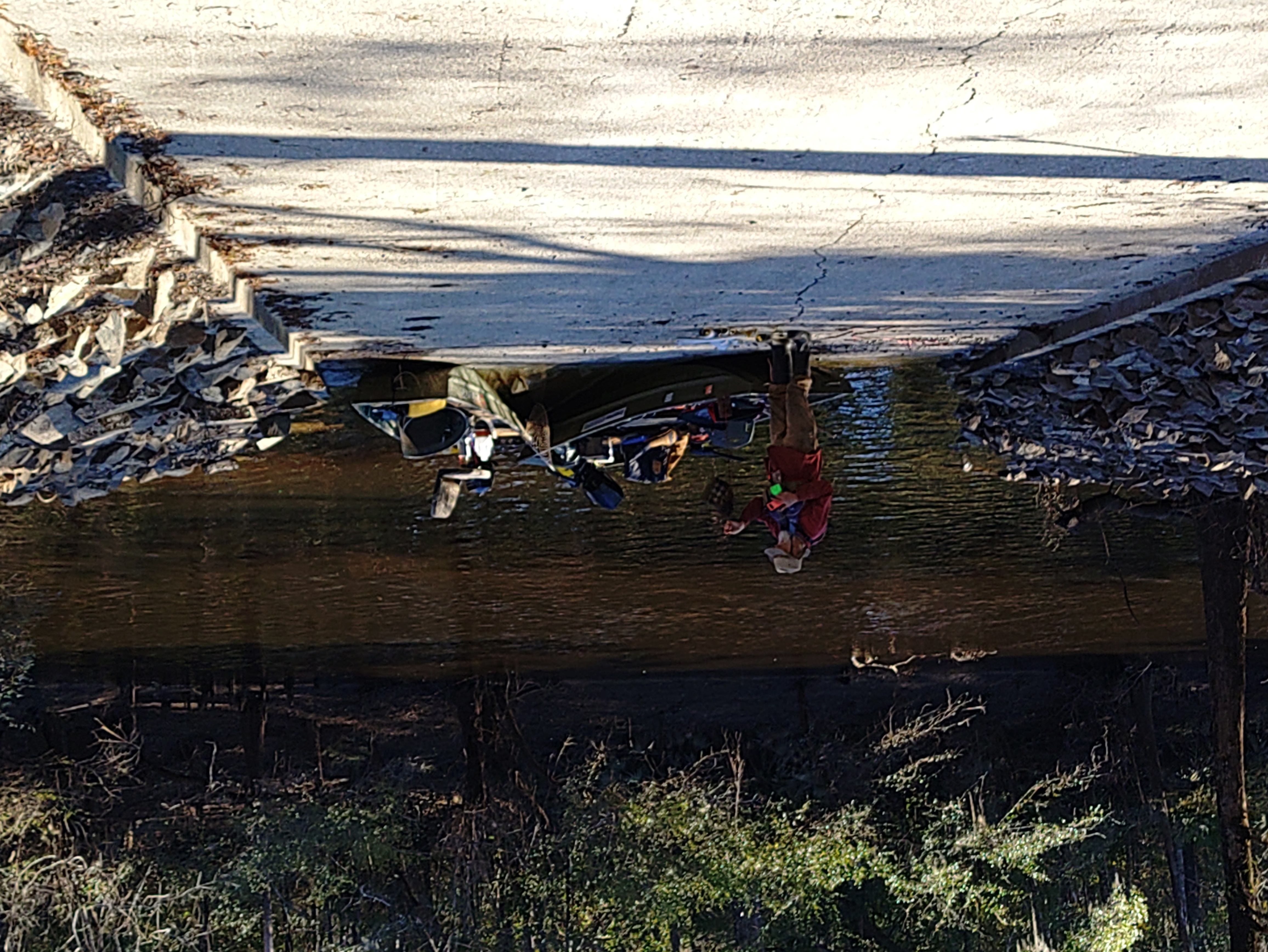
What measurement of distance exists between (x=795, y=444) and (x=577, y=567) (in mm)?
2507

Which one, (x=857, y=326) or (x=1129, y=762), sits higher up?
(x=857, y=326)

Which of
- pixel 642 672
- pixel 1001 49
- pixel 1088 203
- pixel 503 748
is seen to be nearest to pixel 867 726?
pixel 642 672

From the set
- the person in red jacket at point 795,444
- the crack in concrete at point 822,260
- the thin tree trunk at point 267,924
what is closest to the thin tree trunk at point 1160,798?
the person in red jacket at point 795,444

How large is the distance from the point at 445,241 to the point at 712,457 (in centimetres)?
344

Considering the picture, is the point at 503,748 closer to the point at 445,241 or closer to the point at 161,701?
the point at 161,701

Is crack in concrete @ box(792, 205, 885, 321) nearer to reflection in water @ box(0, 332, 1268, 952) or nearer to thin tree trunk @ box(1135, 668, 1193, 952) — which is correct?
reflection in water @ box(0, 332, 1268, 952)

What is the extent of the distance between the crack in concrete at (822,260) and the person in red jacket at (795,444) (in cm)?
45

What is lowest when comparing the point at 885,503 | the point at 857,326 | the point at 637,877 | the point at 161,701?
the point at 637,877

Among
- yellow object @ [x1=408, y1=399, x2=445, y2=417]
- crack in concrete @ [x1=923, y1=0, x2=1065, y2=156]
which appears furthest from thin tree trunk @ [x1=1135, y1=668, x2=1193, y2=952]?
crack in concrete @ [x1=923, y1=0, x2=1065, y2=156]

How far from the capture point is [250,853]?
9.32 metres

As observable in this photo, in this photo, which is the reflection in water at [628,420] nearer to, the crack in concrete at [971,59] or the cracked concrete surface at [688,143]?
the cracked concrete surface at [688,143]

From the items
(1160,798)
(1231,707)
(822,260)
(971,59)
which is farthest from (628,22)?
(1160,798)

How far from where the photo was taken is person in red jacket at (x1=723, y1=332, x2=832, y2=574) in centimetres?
617

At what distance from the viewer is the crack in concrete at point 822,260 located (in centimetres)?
437
